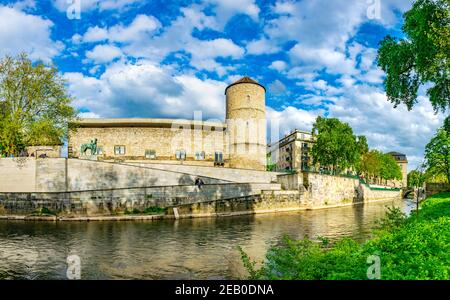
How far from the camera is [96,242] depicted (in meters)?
15.1

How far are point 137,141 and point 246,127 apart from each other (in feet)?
50.8

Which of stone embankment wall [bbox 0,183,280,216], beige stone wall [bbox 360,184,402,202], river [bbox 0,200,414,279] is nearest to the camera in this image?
river [bbox 0,200,414,279]

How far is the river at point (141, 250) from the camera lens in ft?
31.7

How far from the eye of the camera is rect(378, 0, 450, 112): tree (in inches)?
648

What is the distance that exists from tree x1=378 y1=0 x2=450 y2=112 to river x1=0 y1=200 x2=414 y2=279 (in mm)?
9126

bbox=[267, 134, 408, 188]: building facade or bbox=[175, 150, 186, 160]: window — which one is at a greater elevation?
bbox=[267, 134, 408, 188]: building facade

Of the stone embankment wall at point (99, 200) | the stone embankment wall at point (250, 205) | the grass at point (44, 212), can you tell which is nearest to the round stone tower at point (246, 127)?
the stone embankment wall at point (250, 205)

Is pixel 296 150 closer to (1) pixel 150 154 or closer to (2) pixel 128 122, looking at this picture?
(1) pixel 150 154

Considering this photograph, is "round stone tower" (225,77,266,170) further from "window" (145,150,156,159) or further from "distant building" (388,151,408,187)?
"distant building" (388,151,408,187)

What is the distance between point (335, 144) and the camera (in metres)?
55.8

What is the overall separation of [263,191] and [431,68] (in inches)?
696

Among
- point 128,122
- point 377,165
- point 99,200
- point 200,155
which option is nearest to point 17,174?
point 99,200

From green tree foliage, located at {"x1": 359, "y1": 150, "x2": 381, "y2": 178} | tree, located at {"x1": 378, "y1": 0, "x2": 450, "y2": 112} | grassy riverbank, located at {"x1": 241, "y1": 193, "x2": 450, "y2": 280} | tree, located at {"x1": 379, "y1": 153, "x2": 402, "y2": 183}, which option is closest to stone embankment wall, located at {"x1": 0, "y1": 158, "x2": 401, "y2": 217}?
tree, located at {"x1": 378, "y1": 0, "x2": 450, "y2": 112}
